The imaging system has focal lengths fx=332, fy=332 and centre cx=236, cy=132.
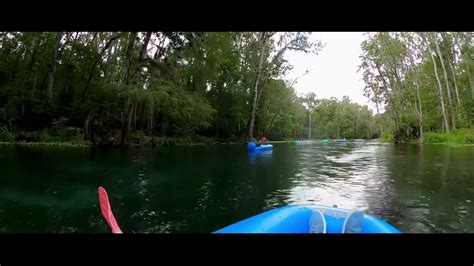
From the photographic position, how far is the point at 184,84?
28312mm

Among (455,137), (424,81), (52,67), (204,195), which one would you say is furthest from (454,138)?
(52,67)

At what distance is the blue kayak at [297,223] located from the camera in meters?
3.12

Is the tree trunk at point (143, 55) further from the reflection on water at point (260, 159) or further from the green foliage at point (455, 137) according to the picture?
the green foliage at point (455, 137)

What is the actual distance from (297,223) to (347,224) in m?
0.55

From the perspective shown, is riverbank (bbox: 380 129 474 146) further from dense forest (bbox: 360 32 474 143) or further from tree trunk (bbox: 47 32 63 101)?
tree trunk (bbox: 47 32 63 101)

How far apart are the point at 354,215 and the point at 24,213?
15.7ft

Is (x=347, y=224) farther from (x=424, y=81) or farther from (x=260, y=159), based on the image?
(x=424, y=81)

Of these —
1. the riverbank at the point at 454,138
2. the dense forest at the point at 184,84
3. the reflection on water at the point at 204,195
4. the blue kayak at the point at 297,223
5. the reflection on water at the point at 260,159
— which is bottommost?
the reflection on water at the point at 204,195

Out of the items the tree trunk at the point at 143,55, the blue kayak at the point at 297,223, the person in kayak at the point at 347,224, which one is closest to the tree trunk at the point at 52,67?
the tree trunk at the point at 143,55

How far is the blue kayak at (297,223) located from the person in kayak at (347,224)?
0.20ft

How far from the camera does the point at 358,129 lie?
241 ft

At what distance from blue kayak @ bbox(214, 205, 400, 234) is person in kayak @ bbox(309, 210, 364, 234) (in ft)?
0.20
